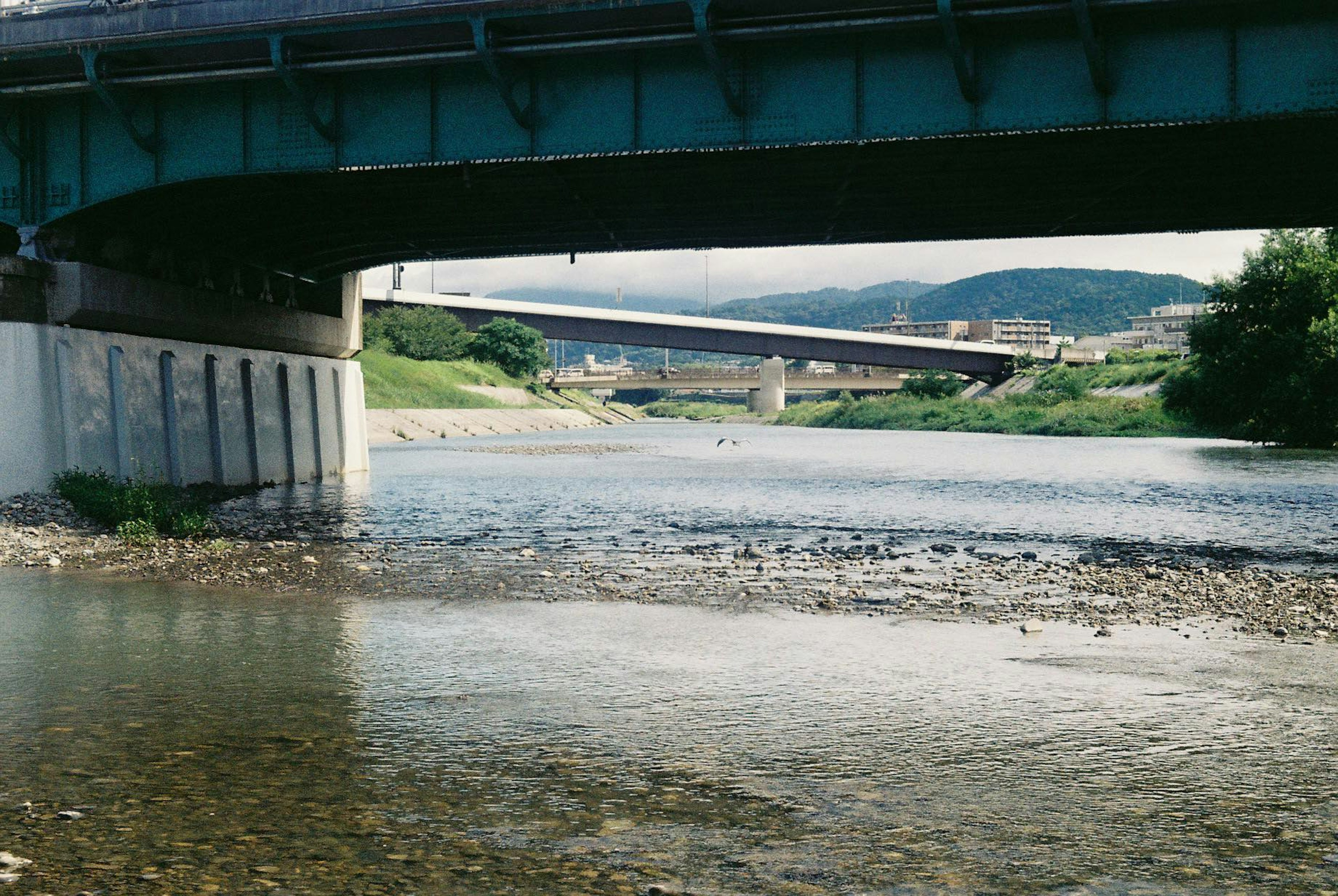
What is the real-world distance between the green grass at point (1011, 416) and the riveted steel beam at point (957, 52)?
205 feet

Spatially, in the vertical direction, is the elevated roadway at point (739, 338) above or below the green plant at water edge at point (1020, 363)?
above

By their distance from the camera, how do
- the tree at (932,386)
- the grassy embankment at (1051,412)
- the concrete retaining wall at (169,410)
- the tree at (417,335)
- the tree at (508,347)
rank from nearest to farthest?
the concrete retaining wall at (169,410) < the grassy embankment at (1051,412) < the tree at (417,335) < the tree at (932,386) < the tree at (508,347)

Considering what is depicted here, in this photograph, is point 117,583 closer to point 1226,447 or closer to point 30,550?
point 30,550

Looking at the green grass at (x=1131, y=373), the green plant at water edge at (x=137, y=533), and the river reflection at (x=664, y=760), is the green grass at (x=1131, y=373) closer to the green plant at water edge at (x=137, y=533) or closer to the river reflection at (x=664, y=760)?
the green plant at water edge at (x=137, y=533)

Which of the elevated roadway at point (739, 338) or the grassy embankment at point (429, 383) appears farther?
the elevated roadway at point (739, 338)

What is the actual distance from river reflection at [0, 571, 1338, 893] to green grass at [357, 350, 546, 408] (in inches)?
3497

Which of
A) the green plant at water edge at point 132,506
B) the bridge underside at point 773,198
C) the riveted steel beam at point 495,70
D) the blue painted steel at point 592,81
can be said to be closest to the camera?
the blue painted steel at point 592,81

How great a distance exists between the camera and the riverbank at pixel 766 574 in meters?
17.3

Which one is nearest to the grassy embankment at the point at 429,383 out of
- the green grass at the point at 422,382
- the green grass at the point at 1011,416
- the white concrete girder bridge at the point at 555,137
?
the green grass at the point at 422,382

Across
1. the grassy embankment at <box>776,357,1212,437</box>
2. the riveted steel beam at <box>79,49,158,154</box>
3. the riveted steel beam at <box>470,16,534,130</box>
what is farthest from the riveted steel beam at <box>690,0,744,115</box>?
the grassy embankment at <box>776,357,1212,437</box>

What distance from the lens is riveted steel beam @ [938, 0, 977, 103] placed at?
24.5 m

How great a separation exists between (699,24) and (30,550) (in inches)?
654

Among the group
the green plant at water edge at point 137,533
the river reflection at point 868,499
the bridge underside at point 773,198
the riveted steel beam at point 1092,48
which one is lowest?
the river reflection at point 868,499

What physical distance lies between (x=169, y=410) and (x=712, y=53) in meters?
20.9
